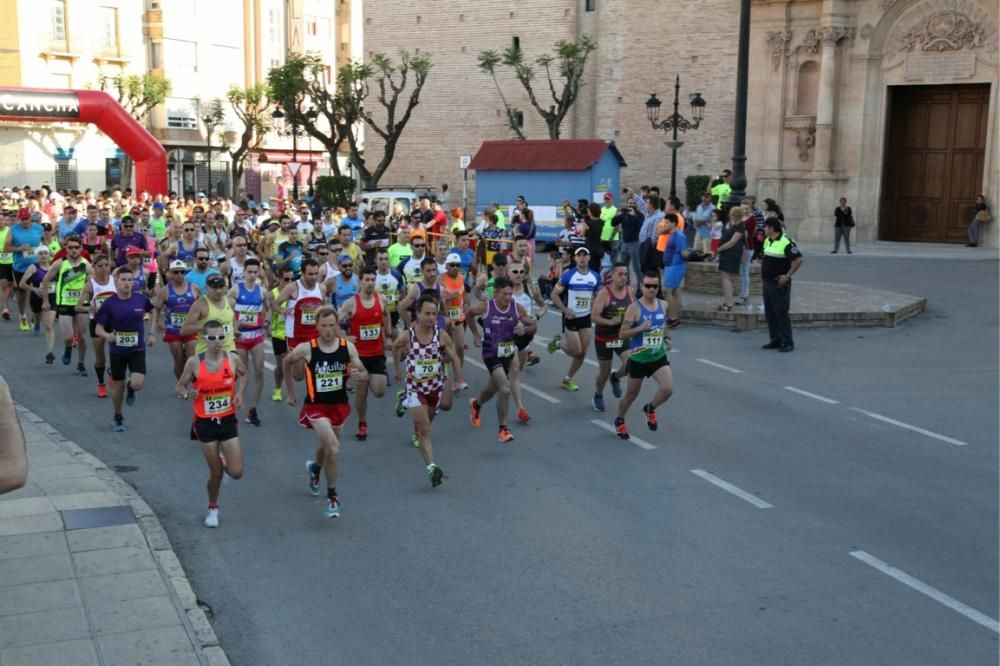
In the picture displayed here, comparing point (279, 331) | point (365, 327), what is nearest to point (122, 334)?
point (279, 331)

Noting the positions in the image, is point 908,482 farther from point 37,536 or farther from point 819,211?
point 819,211

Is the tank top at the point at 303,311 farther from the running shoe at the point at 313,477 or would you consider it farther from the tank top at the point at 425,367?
the running shoe at the point at 313,477

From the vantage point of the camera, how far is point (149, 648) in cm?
625

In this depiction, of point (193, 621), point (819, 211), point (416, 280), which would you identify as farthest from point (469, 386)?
point (819, 211)

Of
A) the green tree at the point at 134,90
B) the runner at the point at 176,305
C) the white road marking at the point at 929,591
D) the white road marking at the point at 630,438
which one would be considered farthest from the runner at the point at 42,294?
the green tree at the point at 134,90

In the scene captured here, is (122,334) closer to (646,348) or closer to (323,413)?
(323,413)

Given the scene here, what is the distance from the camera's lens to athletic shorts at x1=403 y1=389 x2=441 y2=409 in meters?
9.82

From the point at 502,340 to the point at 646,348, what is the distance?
5.06 ft

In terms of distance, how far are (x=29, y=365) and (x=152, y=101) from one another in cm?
4217

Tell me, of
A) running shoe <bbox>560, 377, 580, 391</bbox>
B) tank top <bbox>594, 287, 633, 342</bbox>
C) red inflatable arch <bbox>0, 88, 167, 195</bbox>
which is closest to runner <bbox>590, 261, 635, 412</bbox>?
tank top <bbox>594, 287, 633, 342</bbox>

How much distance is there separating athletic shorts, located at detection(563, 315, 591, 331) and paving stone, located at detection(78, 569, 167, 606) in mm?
7279

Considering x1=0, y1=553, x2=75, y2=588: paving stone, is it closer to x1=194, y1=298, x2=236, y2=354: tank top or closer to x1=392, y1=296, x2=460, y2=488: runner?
x1=392, y1=296, x2=460, y2=488: runner

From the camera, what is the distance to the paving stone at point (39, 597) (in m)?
6.82

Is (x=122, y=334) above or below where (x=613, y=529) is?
above
